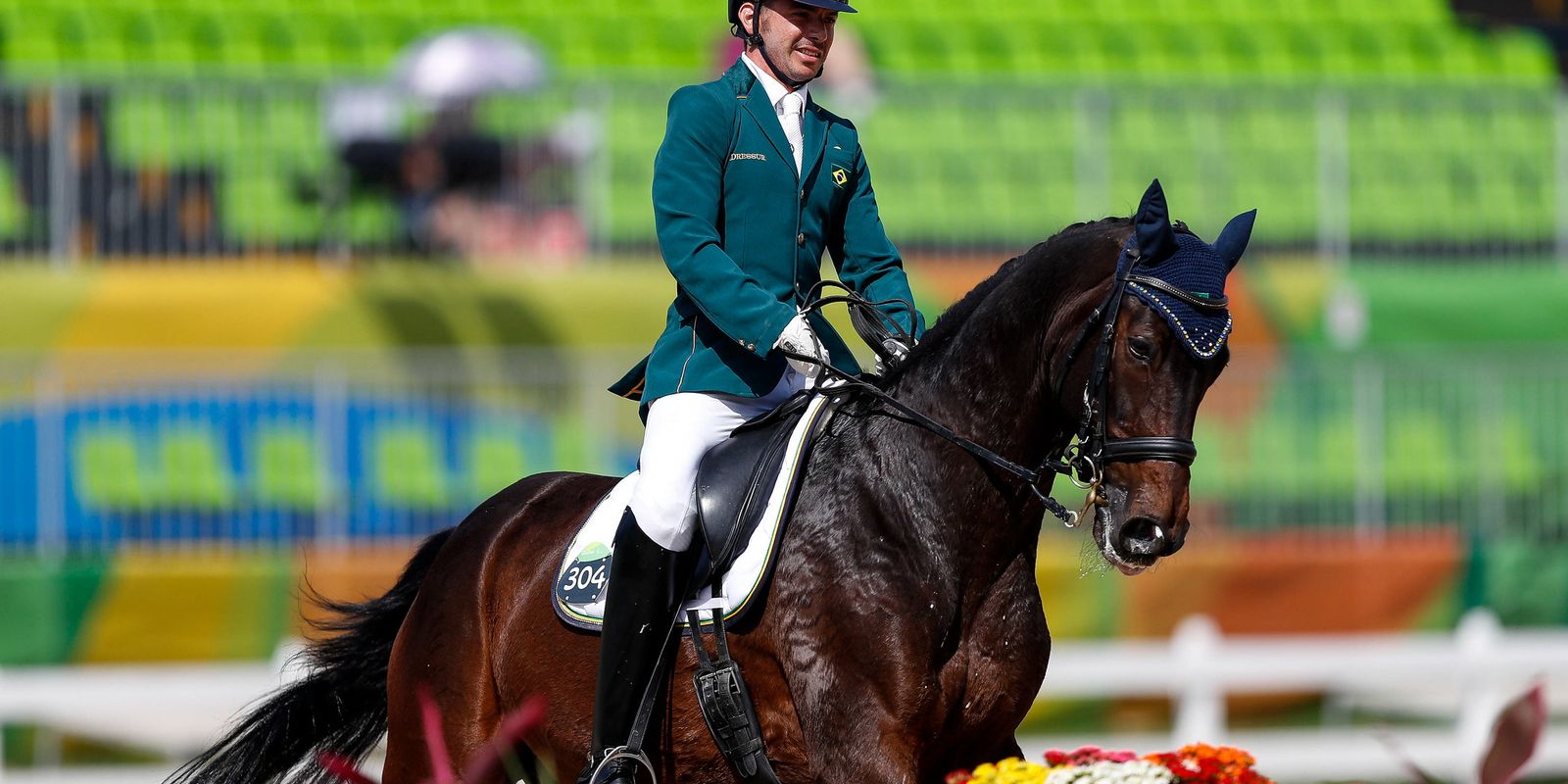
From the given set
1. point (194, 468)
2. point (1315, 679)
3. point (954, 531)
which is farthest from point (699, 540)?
point (194, 468)

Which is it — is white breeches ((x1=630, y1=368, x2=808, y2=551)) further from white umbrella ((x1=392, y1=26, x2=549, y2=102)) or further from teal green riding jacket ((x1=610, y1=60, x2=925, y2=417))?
white umbrella ((x1=392, y1=26, x2=549, y2=102))

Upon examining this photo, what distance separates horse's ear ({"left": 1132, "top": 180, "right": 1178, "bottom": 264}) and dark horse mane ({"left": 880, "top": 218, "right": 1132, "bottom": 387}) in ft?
0.65

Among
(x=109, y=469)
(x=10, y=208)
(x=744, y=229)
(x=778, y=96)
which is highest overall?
(x=778, y=96)

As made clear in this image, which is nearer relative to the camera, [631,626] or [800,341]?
[800,341]

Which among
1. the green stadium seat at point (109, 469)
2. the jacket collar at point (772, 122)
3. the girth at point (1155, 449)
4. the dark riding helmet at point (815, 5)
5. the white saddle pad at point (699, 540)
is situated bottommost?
the green stadium seat at point (109, 469)

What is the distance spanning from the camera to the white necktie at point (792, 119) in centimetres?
451

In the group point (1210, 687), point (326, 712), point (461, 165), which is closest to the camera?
point (326, 712)

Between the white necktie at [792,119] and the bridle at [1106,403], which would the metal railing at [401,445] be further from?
the bridle at [1106,403]

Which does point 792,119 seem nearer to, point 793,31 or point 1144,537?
point 793,31

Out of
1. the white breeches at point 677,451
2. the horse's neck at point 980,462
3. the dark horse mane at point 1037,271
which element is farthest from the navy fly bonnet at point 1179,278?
the white breeches at point 677,451

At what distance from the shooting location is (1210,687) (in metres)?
9.45

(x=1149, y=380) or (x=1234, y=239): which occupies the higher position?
(x=1234, y=239)

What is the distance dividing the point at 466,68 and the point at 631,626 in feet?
30.2

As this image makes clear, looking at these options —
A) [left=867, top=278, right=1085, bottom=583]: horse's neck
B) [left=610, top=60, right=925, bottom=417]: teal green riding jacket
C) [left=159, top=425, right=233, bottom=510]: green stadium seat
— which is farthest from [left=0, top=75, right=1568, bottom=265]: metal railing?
[left=867, top=278, right=1085, bottom=583]: horse's neck
